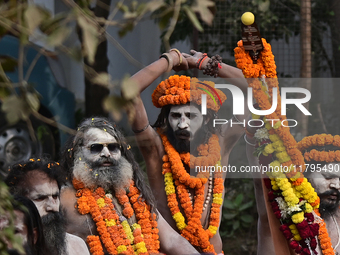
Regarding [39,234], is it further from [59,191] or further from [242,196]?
[242,196]

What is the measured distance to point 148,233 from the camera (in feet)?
11.2

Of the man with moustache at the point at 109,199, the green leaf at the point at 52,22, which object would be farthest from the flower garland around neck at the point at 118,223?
the green leaf at the point at 52,22

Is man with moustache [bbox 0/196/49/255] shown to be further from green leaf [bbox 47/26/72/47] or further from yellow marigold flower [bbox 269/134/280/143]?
yellow marigold flower [bbox 269/134/280/143]

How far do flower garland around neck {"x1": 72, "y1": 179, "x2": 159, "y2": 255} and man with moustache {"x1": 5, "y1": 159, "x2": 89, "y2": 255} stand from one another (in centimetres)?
16

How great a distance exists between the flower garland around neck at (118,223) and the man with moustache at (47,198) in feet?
0.51

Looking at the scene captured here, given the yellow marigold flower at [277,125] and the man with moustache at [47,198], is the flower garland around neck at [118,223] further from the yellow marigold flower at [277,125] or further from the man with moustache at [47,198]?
the yellow marigold flower at [277,125]

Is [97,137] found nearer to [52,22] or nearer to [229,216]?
[52,22]

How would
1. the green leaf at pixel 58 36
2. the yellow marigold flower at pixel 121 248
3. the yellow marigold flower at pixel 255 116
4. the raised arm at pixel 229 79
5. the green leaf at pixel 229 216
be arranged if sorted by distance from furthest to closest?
the green leaf at pixel 229 216
the raised arm at pixel 229 79
the yellow marigold flower at pixel 255 116
the yellow marigold flower at pixel 121 248
the green leaf at pixel 58 36

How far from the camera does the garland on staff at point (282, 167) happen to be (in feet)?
12.0

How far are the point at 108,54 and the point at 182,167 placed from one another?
115 inches

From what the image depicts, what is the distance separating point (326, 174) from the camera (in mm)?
3830

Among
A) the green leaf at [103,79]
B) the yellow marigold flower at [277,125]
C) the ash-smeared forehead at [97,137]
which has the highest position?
the yellow marigold flower at [277,125]

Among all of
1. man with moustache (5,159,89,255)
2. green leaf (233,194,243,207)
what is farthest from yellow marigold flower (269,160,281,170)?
green leaf (233,194,243,207)

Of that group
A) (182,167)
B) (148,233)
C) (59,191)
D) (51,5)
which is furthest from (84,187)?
(51,5)
